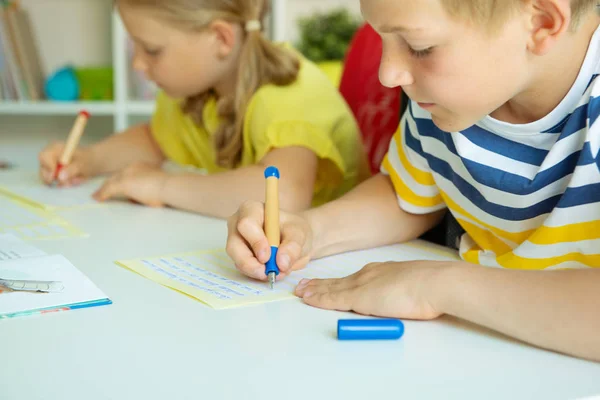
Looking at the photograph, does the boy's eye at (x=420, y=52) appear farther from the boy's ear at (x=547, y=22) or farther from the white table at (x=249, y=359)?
the white table at (x=249, y=359)

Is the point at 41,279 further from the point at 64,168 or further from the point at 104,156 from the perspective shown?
the point at 104,156

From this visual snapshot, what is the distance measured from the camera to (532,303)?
582 millimetres

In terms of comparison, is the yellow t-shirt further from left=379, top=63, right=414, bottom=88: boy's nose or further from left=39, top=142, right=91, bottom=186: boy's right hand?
left=379, top=63, right=414, bottom=88: boy's nose

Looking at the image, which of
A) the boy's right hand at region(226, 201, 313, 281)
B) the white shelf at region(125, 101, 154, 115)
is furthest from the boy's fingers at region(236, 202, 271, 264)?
the white shelf at region(125, 101, 154, 115)

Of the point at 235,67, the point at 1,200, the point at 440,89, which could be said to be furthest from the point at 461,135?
the point at 1,200

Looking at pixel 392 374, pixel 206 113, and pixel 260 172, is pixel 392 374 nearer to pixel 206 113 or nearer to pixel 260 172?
pixel 260 172

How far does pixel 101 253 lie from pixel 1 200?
0.42 meters

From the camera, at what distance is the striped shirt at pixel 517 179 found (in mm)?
719

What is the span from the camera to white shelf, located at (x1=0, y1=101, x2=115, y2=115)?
7.80ft

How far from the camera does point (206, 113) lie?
1419 mm

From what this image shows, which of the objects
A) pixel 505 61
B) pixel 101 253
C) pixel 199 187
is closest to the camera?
pixel 505 61

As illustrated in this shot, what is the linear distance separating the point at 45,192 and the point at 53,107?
1.25 m

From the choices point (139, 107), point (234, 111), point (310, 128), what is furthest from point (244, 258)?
point (139, 107)

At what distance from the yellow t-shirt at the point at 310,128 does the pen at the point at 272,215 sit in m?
0.42
